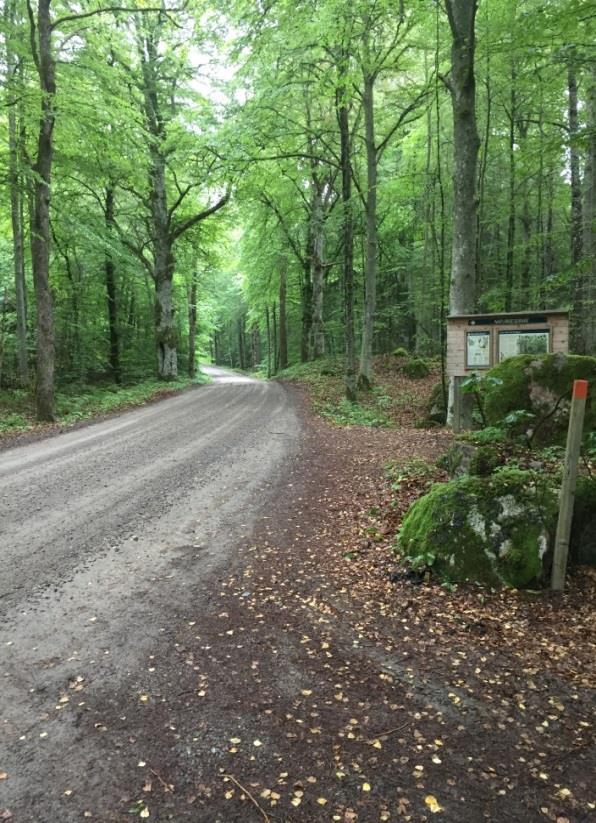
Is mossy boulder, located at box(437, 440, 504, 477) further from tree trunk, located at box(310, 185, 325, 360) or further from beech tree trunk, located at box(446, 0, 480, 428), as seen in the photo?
tree trunk, located at box(310, 185, 325, 360)

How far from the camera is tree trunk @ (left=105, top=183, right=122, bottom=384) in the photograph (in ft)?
69.8

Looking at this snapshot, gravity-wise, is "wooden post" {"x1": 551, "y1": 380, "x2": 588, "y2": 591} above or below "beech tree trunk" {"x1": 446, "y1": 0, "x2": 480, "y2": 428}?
below

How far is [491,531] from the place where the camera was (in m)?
4.25

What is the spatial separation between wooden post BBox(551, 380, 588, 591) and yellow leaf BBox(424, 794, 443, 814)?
2279mm

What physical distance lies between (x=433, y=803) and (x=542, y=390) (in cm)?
616

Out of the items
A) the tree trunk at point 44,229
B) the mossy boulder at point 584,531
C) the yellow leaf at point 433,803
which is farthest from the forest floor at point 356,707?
the tree trunk at point 44,229

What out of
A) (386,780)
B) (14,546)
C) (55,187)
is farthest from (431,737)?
(55,187)

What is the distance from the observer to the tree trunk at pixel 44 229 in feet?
40.9

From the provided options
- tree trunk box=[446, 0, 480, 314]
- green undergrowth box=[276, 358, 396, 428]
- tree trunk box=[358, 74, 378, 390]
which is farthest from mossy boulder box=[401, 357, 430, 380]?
tree trunk box=[446, 0, 480, 314]

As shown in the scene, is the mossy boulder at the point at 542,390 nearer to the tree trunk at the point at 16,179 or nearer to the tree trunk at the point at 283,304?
the tree trunk at the point at 16,179

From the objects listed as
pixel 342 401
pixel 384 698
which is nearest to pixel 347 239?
pixel 342 401

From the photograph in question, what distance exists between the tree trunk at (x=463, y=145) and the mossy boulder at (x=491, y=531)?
4.57m

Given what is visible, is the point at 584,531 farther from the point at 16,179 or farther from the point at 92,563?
the point at 16,179

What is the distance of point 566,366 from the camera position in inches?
279
